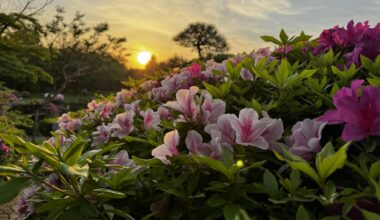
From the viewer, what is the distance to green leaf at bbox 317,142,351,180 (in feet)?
2.63

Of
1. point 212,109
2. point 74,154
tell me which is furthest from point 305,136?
point 74,154

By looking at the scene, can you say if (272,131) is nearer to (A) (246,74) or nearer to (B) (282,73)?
(B) (282,73)

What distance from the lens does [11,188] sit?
0.91 metres

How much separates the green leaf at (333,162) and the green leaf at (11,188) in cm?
61

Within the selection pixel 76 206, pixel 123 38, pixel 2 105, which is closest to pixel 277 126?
pixel 76 206

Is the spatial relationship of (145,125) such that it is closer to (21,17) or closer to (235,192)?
(235,192)

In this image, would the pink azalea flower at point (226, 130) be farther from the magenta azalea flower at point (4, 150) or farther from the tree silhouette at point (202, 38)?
the tree silhouette at point (202, 38)

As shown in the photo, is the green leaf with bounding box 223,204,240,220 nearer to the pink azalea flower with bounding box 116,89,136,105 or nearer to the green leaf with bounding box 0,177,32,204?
the green leaf with bounding box 0,177,32,204

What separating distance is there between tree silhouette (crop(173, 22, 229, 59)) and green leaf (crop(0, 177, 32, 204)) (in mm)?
41543

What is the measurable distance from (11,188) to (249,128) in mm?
542

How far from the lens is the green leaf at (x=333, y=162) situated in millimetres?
802

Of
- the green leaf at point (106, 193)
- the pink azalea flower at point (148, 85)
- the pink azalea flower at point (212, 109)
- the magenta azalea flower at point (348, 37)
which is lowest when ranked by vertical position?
the green leaf at point (106, 193)

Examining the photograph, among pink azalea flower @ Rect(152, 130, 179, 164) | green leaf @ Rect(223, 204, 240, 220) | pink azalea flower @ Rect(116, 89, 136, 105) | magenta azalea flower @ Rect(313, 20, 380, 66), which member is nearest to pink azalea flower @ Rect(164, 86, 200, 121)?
pink azalea flower @ Rect(152, 130, 179, 164)

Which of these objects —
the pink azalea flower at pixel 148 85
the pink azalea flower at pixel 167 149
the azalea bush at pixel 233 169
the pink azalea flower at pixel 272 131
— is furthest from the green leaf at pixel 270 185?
the pink azalea flower at pixel 148 85
